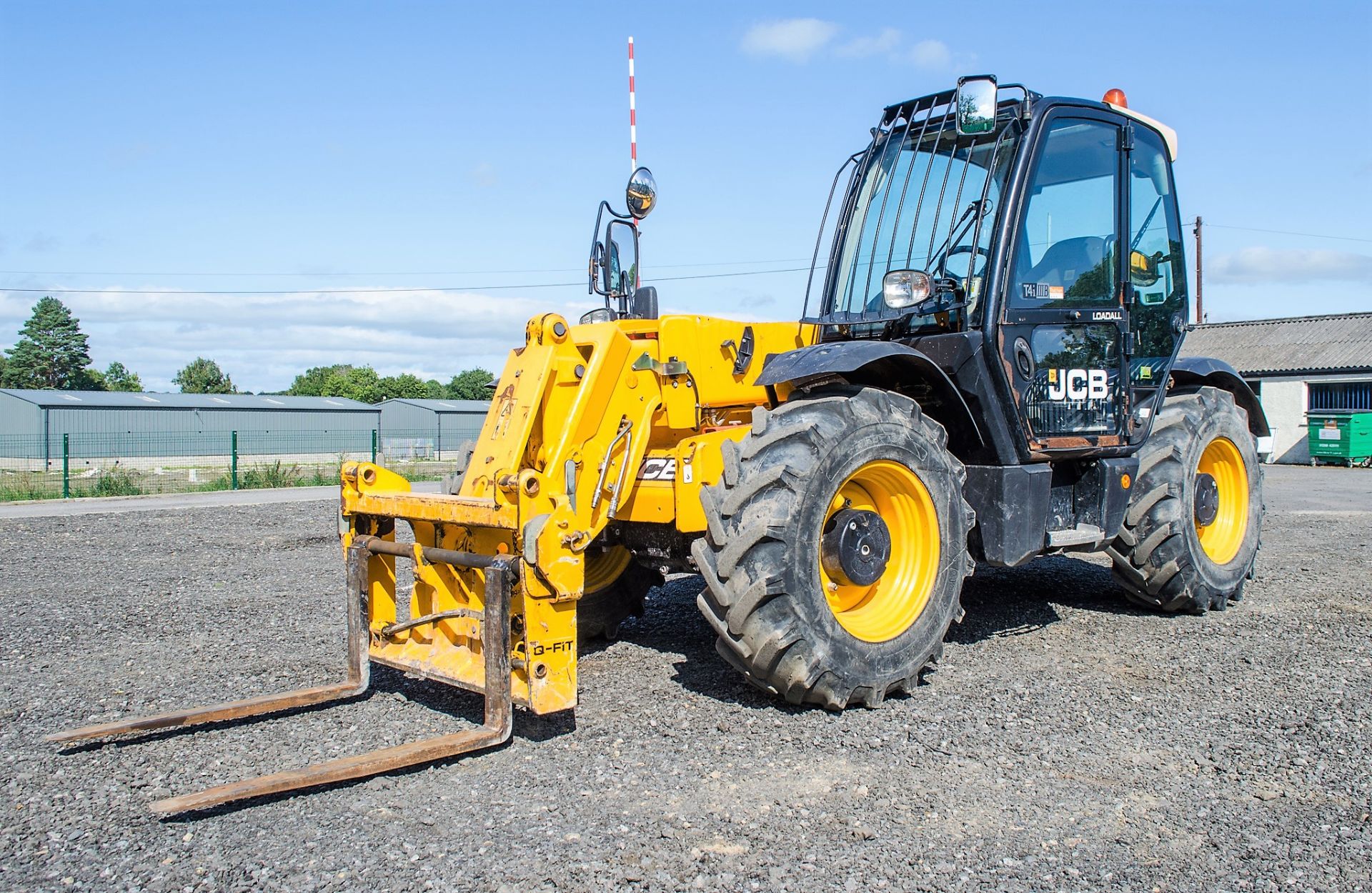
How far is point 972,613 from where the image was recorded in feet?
23.3

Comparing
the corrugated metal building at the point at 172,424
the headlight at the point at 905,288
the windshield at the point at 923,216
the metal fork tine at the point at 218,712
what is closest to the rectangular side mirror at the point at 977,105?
the windshield at the point at 923,216

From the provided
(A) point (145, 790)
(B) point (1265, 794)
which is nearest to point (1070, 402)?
(B) point (1265, 794)

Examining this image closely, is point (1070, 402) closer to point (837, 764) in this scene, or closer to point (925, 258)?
point (925, 258)

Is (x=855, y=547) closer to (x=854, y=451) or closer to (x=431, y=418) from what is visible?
(x=854, y=451)

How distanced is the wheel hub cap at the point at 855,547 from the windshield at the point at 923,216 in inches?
54.6

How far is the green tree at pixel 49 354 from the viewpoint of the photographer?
81000mm

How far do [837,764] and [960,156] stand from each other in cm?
362

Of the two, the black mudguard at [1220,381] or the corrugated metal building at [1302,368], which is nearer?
the black mudguard at [1220,381]

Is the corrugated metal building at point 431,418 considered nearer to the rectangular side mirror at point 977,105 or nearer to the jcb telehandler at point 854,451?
the jcb telehandler at point 854,451

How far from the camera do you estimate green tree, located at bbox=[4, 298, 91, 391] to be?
8100 cm

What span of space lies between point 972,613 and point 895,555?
2051 millimetres

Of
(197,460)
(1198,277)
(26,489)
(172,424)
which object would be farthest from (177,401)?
(1198,277)

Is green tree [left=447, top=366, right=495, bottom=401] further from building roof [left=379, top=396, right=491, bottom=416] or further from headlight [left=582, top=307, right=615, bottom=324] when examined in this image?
headlight [left=582, top=307, right=615, bottom=324]

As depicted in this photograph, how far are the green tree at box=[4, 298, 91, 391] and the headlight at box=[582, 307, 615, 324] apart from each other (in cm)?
8881
